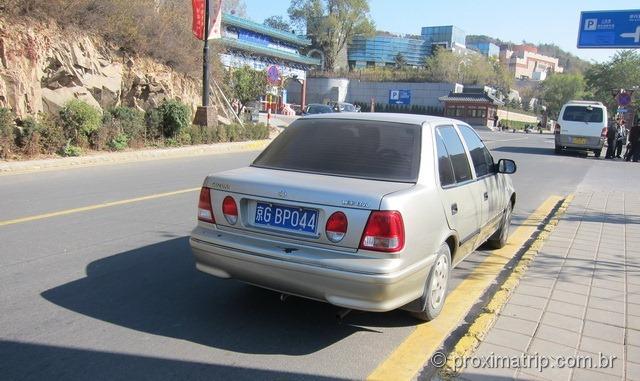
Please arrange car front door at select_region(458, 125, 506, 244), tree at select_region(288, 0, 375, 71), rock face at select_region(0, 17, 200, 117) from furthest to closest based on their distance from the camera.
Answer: tree at select_region(288, 0, 375, 71), rock face at select_region(0, 17, 200, 117), car front door at select_region(458, 125, 506, 244)

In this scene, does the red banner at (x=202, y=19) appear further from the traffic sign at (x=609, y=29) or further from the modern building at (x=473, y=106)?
the modern building at (x=473, y=106)

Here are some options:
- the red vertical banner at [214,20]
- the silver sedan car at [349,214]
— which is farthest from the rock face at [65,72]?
the silver sedan car at [349,214]

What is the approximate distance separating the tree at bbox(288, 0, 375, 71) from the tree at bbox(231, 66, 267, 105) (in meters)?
65.0

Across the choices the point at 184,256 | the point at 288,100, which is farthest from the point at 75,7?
the point at 288,100

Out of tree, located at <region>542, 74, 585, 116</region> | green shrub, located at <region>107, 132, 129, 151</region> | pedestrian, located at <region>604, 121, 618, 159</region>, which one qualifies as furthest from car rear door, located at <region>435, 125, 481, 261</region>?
tree, located at <region>542, 74, 585, 116</region>

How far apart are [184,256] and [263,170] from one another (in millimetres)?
1794

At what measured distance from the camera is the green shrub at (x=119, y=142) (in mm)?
14547

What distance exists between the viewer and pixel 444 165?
4465 millimetres

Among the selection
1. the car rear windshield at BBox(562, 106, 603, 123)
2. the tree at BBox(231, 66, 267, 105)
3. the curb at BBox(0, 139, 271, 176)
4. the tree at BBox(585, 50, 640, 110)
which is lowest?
the curb at BBox(0, 139, 271, 176)

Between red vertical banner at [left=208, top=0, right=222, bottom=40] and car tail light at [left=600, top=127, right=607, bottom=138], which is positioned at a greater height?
red vertical banner at [left=208, top=0, right=222, bottom=40]

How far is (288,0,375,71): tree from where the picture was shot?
89.5 m

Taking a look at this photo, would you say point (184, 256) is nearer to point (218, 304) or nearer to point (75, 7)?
point (218, 304)

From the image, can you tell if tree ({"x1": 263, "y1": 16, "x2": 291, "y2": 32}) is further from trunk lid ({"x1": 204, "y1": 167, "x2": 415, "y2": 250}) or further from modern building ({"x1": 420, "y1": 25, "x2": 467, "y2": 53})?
trunk lid ({"x1": 204, "y1": 167, "x2": 415, "y2": 250})

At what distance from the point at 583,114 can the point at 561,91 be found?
86.0 meters
